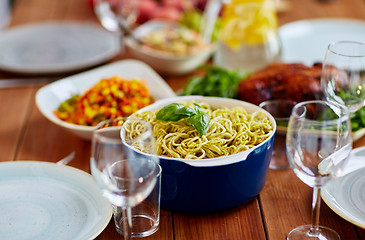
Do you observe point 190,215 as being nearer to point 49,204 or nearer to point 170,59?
point 49,204

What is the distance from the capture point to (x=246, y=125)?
1.23m

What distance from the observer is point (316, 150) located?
1.07 meters

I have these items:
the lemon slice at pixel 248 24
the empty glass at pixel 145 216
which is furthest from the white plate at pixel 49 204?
the lemon slice at pixel 248 24

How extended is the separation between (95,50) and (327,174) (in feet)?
4.70

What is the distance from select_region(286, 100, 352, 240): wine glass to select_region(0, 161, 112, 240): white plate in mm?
418

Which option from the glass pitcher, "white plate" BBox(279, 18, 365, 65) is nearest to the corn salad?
the glass pitcher

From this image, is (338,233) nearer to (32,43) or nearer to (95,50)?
(95,50)

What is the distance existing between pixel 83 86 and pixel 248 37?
63 centimetres

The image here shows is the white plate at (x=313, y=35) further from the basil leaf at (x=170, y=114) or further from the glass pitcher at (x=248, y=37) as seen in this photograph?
the basil leaf at (x=170, y=114)

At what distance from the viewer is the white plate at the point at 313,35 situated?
211 cm

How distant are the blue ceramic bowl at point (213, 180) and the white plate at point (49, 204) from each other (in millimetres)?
152

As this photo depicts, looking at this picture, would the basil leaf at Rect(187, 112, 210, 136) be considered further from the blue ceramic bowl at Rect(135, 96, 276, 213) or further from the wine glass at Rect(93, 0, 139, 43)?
the wine glass at Rect(93, 0, 139, 43)

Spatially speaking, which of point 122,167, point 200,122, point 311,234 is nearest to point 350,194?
point 311,234

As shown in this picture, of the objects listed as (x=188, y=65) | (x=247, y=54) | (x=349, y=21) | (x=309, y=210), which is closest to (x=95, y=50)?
(x=188, y=65)
